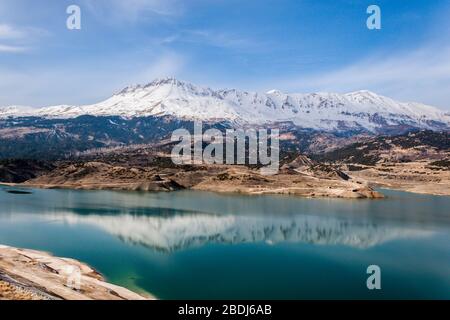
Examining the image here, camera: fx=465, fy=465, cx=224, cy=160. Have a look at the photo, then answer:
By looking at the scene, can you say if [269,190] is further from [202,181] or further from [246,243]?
[246,243]

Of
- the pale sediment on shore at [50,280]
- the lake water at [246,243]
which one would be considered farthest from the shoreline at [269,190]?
the pale sediment on shore at [50,280]

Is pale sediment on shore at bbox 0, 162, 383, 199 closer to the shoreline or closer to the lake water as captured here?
the shoreline

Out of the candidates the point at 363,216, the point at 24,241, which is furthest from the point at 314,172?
the point at 24,241

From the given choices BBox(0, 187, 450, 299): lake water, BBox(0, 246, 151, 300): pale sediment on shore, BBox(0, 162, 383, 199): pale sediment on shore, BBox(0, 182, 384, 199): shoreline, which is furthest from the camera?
BBox(0, 162, 383, 199): pale sediment on shore

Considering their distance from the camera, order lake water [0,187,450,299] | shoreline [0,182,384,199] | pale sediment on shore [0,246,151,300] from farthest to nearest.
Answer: shoreline [0,182,384,199] → lake water [0,187,450,299] → pale sediment on shore [0,246,151,300]

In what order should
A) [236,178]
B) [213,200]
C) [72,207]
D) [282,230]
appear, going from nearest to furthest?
[282,230] < [72,207] < [213,200] < [236,178]

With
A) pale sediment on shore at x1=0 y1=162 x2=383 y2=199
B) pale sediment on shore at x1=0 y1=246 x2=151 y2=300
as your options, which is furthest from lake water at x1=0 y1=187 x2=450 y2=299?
pale sediment on shore at x1=0 y1=162 x2=383 y2=199
